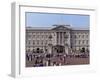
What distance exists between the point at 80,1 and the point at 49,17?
35 cm

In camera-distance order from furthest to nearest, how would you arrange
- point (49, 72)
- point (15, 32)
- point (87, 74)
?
point (87, 74)
point (49, 72)
point (15, 32)

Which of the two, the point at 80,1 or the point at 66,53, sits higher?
the point at 80,1

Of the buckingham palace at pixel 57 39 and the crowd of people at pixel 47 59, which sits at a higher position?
the buckingham palace at pixel 57 39

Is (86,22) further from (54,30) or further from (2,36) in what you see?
(2,36)

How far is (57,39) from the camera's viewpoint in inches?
90.8

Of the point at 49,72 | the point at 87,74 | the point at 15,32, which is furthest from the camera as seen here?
the point at 87,74

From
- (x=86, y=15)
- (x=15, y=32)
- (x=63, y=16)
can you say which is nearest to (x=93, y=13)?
(x=86, y=15)

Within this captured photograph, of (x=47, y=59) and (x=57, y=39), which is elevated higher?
(x=57, y=39)

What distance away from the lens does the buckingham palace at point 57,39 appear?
222 centimetres

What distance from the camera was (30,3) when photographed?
7.04ft

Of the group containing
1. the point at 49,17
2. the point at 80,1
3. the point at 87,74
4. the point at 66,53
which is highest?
the point at 80,1

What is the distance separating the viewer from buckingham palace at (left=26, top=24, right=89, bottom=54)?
222 centimetres

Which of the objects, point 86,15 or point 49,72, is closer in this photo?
point 49,72

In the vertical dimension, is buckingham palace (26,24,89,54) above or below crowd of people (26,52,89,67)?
above
